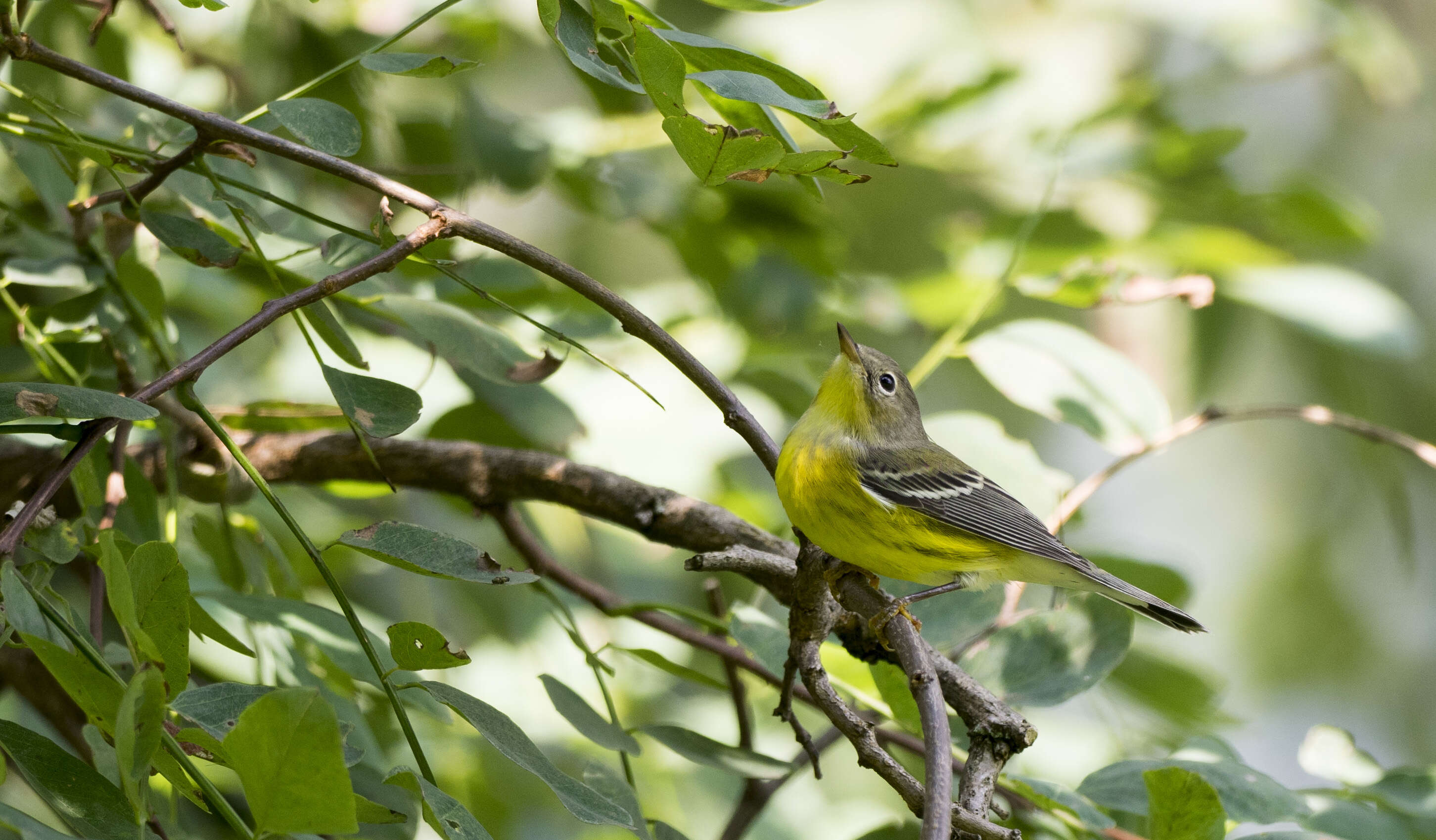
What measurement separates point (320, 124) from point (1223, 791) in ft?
5.20

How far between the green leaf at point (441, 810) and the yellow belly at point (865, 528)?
89 cm

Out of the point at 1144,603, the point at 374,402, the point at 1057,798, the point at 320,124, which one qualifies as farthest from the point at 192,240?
the point at 1144,603

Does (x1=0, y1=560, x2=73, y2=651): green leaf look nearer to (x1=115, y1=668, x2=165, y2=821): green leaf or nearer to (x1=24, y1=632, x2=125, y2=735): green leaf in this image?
(x1=24, y1=632, x2=125, y2=735): green leaf

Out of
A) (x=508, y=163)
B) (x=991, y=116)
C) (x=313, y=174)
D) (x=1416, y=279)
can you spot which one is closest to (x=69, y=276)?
(x=508, y=163)

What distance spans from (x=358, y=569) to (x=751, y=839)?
3.96 feet

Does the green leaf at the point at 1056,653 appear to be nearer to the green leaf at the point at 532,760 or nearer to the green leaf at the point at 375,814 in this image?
the green leaf at the point at 532,760

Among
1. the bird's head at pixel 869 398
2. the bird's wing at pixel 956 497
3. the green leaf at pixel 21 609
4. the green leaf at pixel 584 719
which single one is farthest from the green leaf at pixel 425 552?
the bird's head at pixel 869 398

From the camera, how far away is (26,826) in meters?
0.94

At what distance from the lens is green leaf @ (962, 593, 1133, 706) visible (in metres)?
1.79

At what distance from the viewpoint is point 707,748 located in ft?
5.79

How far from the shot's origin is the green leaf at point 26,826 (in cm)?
92

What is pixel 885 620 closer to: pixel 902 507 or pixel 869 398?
pixel 902 507

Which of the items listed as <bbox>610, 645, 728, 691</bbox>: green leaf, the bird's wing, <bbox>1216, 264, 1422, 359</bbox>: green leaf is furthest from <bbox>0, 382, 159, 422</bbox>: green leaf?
<bbox>1216, 264, 1422, 359</bbox>: green leaf

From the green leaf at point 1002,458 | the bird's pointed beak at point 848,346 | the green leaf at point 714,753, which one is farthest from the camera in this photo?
the bird's pointed beak at point 848,346
